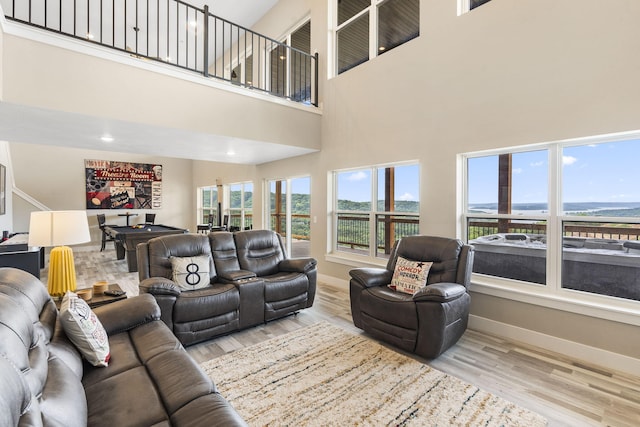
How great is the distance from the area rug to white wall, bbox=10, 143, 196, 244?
842 cm

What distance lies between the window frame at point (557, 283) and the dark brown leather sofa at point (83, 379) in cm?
299

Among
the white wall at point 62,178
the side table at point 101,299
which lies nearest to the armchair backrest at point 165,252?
the side table at point 101,299

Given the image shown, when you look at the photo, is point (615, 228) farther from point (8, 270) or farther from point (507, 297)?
point (8, 270)

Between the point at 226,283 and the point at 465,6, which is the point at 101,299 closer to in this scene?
the point at 226,283

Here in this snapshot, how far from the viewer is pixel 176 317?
284cm

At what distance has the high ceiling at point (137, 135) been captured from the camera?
134 inches

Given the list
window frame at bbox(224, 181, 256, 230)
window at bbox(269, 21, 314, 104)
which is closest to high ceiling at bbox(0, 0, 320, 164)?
window at bbox(269, 21, 314, 104)

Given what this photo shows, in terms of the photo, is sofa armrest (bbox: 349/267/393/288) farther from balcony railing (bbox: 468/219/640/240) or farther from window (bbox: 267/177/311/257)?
window (bbox: 267/177/311/257)

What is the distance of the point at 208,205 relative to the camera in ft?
33.1

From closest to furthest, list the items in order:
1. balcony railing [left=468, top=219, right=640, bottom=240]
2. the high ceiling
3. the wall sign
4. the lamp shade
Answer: the lamp shade < balcony railing [left=468, top=219, right=640, bottom=240] < the high ceiling < the wall sign

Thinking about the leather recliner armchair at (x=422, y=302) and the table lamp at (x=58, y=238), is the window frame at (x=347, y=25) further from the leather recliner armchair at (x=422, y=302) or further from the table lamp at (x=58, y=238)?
the table lamp at (x=58, y=238)

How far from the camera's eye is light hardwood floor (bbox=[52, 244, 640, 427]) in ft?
6.74

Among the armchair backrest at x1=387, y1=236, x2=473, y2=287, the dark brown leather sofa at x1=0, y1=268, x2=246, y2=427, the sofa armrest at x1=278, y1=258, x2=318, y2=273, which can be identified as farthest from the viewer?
the sofa armrest at x1=278, y1=258, x2=318, y2=273

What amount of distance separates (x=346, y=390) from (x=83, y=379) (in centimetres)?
165
